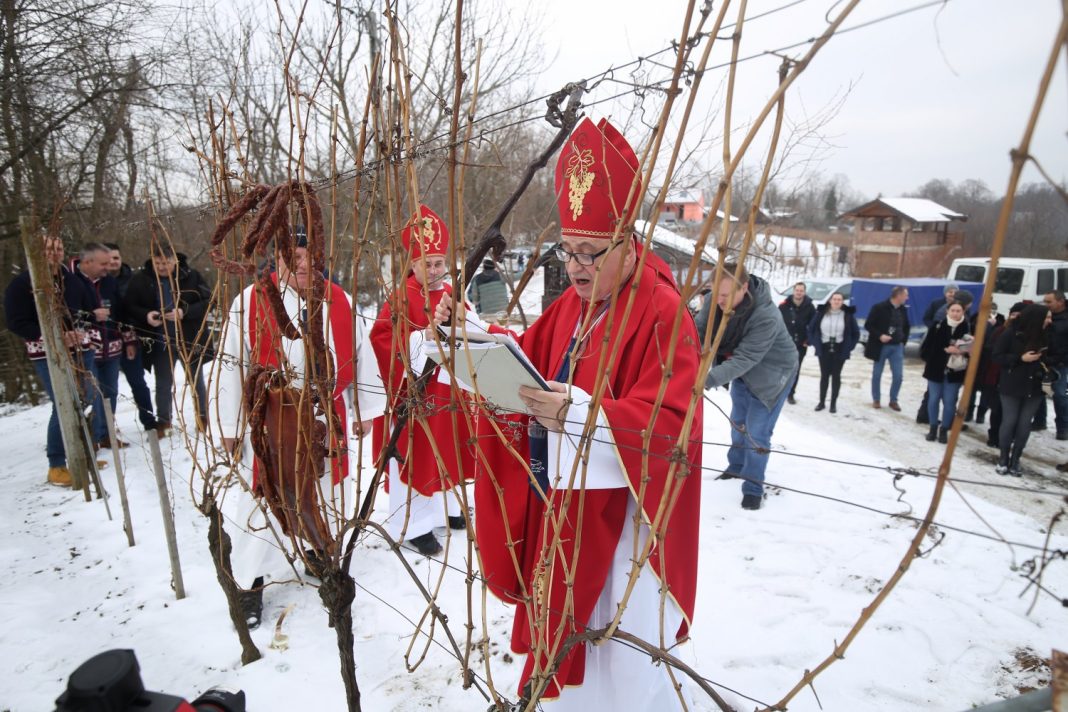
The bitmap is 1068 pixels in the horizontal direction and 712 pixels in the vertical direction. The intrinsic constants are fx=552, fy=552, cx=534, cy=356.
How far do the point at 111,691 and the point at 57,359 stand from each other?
175 inches

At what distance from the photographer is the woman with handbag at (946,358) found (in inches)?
234

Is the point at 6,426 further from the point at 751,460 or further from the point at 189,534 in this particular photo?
the point at 751,460

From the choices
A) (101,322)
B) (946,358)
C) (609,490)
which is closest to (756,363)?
(609,490)

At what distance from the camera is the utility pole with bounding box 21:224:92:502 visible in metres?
3.82

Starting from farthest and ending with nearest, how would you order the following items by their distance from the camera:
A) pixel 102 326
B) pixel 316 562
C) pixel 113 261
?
pixel 113 261
pixel 102 326
pixel 316 562

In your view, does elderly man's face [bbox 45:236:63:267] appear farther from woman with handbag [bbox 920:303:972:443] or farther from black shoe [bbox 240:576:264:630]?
woman with handbag [bbox 920:303:972:443]

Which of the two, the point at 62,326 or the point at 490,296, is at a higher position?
the point at 62,326

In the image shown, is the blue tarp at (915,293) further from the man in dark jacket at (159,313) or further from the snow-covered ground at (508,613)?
the man in dark jacket at (159,313)

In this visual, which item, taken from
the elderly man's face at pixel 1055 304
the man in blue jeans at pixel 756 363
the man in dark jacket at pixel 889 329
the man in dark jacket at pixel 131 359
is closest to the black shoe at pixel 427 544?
the man in blue jeans at pixel 756 363

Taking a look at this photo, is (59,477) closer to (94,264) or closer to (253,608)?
(94,264)

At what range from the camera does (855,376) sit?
10008mm

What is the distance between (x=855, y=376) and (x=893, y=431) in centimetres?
352

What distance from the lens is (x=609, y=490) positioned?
184cm

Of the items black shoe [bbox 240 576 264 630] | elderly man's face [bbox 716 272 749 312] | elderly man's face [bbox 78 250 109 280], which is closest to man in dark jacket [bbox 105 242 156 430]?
elderly man's face [bbox 78 250 109 280]
